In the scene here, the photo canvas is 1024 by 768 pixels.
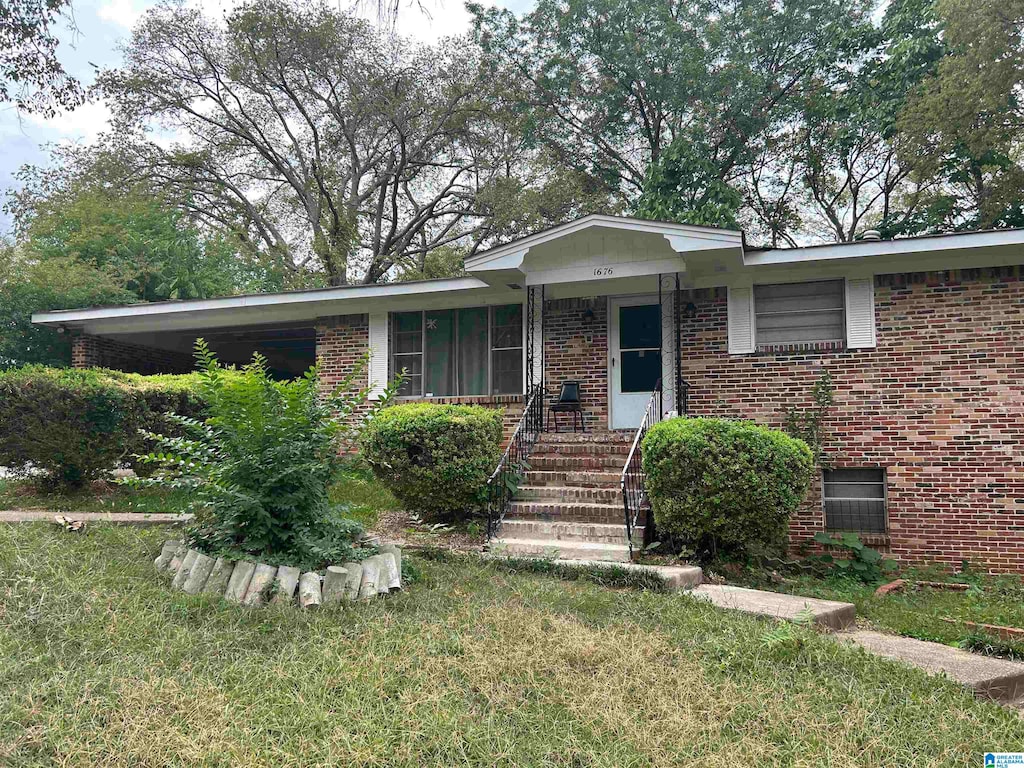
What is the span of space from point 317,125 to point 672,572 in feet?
66.9

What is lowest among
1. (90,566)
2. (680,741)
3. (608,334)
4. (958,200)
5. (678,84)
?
(680,741)

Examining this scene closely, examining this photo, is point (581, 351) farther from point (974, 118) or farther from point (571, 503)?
point (974, 118)

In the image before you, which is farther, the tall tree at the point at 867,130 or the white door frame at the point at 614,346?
the tall tree at the point at 867,130

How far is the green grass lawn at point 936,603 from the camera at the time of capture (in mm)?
5039

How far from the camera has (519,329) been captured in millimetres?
10438

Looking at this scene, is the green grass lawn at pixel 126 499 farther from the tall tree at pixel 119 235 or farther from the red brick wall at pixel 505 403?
the tall tree at pixel 119 235

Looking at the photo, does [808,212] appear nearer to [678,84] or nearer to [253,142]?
[678,84]

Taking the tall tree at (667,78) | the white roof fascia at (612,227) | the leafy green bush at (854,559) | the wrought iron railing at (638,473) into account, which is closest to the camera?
the wrought iron railing at (638,473)

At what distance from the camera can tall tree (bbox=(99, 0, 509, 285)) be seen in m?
20.0

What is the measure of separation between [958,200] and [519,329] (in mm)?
10751

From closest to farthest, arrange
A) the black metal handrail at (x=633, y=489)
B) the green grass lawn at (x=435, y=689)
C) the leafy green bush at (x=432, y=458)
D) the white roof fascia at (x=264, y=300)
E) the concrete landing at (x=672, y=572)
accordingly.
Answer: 1. the green grass lawn at (x=435, y=689)
2. the concrete landing at (x=672, y=572)
3. the black metal handrail at (x=633, y=489)
4. the leafy green bush at (x=432, y=458)
5. the white roof fascia at (x=264, y=300)

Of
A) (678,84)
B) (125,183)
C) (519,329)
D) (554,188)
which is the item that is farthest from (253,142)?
(519,329)

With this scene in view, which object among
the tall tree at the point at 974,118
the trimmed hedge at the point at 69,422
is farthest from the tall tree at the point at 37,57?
the tall tree at the point at 974,118

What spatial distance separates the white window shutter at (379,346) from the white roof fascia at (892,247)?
5324 mm
